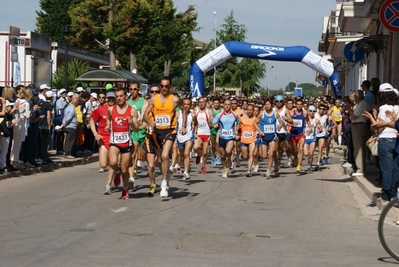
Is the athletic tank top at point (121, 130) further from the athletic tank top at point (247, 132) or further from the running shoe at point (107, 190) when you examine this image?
the athletic tank top at point (247, 132)

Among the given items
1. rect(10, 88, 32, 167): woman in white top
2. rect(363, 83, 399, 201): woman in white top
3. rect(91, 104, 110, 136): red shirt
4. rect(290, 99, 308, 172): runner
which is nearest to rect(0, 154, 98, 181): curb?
rect(10, 88, 32, 167): woman in white top

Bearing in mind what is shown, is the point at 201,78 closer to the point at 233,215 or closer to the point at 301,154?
the point at 301,154

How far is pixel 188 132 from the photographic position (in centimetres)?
Result: 1995

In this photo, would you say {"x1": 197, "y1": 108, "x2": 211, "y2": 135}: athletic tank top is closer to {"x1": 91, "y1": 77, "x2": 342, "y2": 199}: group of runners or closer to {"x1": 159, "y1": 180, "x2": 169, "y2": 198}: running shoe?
{"x1": 91, "y1": 77, "x2": 342, "y2": 199}: group of runners

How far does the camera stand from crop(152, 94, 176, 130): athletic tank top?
14.8 metres

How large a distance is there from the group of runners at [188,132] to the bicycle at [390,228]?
606 centimetres

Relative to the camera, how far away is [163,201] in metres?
14.4

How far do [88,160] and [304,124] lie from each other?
709cm

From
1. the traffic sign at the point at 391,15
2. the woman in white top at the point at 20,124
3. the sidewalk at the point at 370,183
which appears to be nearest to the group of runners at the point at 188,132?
the woman in white top at the point at 20,124

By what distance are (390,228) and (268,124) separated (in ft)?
39.4

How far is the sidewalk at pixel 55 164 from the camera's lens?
61.9 feet

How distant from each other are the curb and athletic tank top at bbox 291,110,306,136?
6.36 meters

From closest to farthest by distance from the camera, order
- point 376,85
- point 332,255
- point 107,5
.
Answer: point 332,255
point 376,85
point 107,5

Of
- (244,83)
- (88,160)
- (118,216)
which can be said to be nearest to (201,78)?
(88,160)
